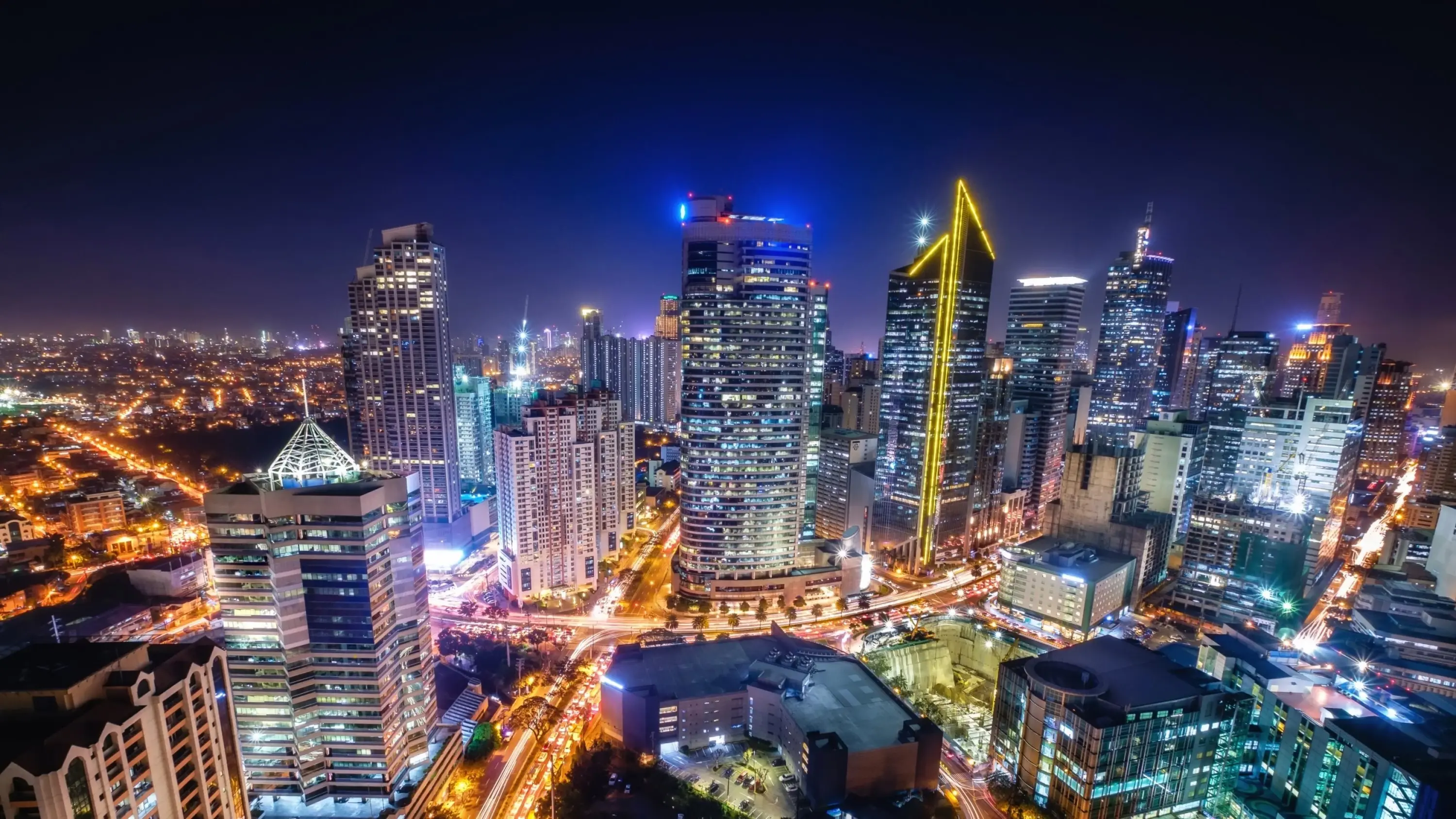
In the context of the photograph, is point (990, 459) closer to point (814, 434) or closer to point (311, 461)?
point (814, 434)

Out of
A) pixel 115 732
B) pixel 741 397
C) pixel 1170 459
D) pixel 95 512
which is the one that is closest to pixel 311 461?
pixel 115 732

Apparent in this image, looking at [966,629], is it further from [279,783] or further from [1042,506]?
[279,783]

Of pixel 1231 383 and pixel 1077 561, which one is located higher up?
pixel 1231 383

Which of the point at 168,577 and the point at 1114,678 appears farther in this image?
the point at 168,577

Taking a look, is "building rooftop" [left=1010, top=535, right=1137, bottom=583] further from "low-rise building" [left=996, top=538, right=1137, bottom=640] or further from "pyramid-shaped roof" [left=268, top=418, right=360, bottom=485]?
"pyramid-shaped roof" [left=268, top=418, right=360, bottom=485]

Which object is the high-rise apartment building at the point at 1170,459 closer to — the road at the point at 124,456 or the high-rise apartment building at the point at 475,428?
the high-rise apartment building at the point at 475,428

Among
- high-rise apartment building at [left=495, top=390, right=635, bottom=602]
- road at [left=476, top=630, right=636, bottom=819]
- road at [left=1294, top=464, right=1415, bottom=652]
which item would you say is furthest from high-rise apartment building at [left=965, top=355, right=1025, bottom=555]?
road at [left=476, top=630, right=636, bottom=819]
